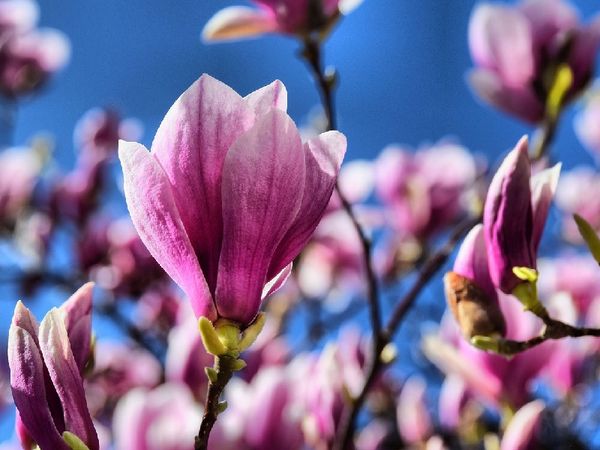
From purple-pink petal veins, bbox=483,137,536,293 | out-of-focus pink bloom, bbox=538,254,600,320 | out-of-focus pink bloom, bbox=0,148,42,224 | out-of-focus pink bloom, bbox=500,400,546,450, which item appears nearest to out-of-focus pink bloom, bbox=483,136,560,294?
purple-pink petal veins, bbox=483,137,536,293

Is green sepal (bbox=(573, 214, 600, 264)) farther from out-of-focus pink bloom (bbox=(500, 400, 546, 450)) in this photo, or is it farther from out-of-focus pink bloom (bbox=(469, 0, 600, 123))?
out-of-focus pink bloom (bbox=(469, 0, 600, 123))

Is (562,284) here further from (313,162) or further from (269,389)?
(313,162)

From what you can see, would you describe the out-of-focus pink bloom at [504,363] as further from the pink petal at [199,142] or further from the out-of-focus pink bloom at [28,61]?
the out-of-focus pink bloom at [28,61]

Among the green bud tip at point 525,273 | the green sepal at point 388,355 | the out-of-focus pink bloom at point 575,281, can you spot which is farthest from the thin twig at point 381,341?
the out-of-focus pink bloom at point 575,281

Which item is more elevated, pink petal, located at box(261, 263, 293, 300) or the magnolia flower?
the magnolia flower

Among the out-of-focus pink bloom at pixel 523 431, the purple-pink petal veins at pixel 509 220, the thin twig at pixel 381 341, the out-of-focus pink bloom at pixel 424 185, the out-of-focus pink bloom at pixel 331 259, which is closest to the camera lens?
the purple-pink petal veins at pixel 509 220

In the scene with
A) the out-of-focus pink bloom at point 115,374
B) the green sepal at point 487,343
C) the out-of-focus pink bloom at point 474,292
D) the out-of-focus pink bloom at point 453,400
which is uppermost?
the out-of-focus pink bloom at point 474,292

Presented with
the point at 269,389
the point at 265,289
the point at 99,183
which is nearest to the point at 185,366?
the point at 269,389

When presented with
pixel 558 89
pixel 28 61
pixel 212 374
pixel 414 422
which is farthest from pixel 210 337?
pixel 28 61
